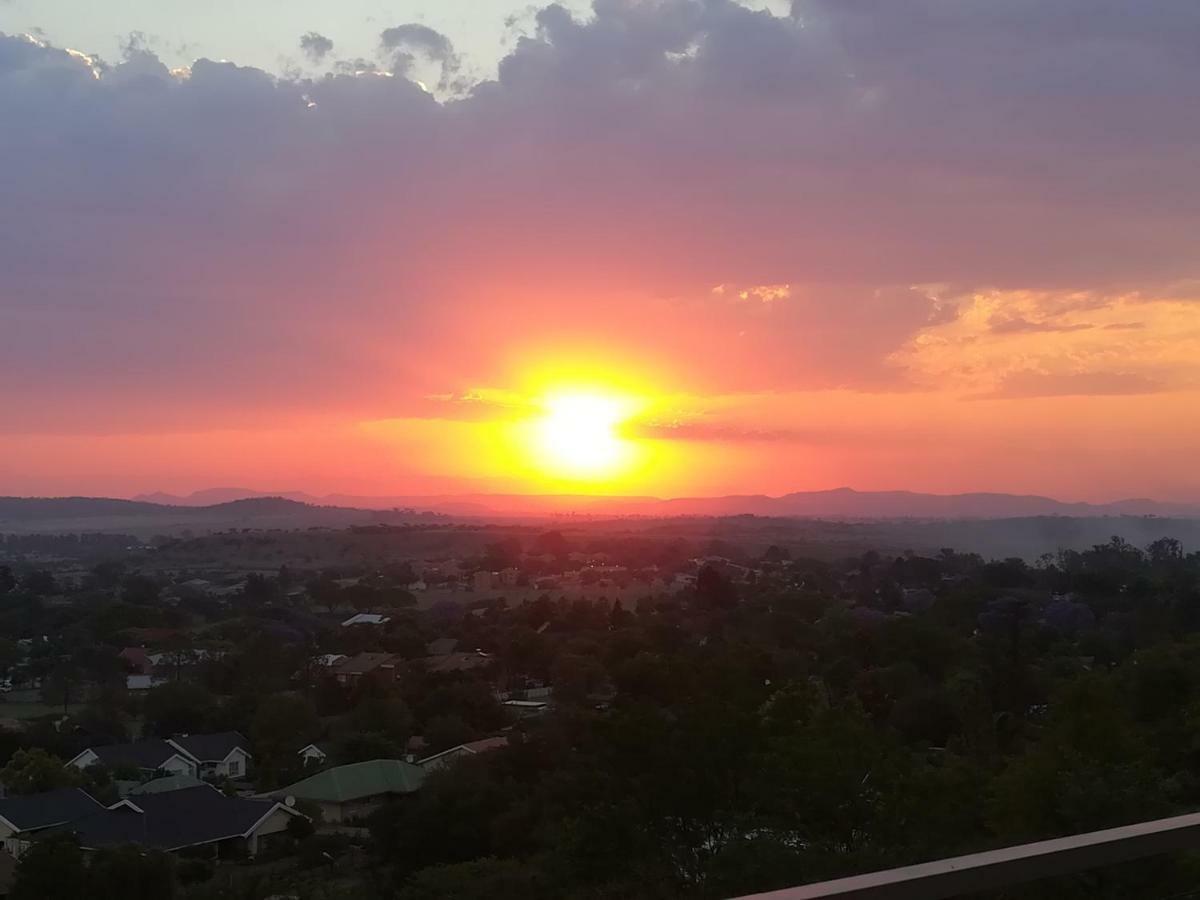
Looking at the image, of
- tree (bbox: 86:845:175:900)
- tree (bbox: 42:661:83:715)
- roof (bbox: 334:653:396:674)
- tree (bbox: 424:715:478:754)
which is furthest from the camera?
tree (bbox: 42:661:83:715)

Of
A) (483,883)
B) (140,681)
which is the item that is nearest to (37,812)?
(483,883)

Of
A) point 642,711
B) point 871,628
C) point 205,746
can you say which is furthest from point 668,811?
point 871,628

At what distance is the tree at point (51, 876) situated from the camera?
14.0 m

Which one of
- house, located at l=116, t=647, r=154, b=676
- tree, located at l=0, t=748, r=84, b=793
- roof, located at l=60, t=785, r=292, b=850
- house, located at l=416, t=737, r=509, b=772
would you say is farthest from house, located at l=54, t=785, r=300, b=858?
house, located at l=116, t=647, r=154, b=676

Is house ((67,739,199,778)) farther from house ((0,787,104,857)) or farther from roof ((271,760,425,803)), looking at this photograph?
house ((0,787,104,857))

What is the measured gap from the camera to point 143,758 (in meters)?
26.7

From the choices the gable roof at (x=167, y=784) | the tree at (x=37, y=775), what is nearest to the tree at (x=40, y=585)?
the tree at (x=37, y=775)

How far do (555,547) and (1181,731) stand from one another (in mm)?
81990

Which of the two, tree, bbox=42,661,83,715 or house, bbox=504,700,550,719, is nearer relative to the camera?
house, bbox=504,700,550,719

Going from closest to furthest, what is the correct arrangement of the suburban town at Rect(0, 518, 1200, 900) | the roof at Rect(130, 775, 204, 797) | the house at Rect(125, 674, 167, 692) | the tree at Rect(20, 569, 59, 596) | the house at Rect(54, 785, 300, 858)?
the suburban town at Rect(0, 518, 1200, 900) < the house at Rect(54, 785, 300, 858) < the roof at Rect(130, 775, 204, 797) < the house at Rect(125, 674, 167, 692) < the tree at Rect(20, 569, 59, 596)

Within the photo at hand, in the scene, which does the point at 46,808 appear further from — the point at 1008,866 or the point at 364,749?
the point at 1008,866

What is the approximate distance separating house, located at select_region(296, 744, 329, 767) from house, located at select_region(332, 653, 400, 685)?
5.38 meters

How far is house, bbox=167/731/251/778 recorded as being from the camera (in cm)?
2628

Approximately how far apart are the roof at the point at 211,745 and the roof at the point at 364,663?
6.69 m
